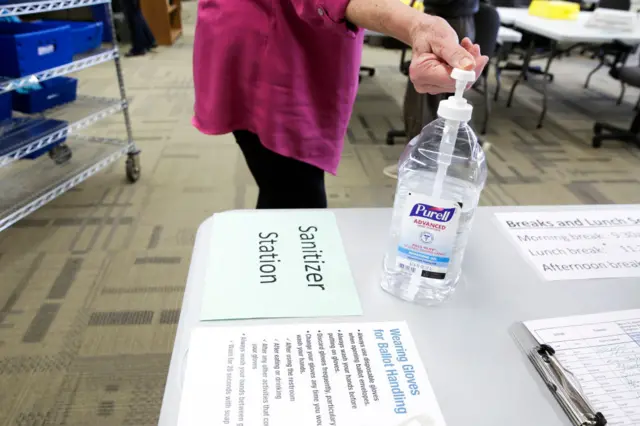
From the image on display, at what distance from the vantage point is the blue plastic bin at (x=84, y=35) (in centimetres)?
202

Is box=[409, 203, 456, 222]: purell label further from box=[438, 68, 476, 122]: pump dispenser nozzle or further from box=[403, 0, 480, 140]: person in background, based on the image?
box=[403, 0, 480, 140]: person in background

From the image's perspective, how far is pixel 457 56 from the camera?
0.55 metres

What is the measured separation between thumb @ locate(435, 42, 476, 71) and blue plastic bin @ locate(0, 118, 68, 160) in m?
1.79

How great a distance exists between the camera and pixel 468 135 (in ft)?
2.19

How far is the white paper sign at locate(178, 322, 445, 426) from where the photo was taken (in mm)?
462

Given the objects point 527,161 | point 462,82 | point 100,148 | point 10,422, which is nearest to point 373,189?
point 527,161

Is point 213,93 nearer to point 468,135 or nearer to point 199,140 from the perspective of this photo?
point 468,135

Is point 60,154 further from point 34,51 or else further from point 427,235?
point 427,235

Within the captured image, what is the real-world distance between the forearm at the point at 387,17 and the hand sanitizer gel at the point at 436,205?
13 centimetres

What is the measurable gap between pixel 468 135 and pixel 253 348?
16.3 inches

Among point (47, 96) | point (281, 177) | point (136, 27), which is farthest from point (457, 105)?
point (136, 27)

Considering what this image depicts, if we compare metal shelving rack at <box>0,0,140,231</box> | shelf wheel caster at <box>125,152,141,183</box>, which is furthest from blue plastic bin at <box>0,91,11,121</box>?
shelf wheel caster at <box>125,152,141,183</box>

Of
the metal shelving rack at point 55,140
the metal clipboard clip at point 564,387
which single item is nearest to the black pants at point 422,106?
the metal shelving rack at point 55,140

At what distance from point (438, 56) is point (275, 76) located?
0.38 m
